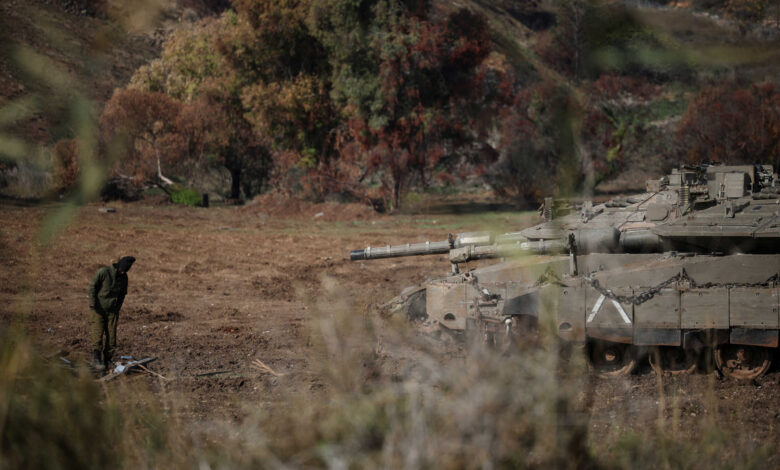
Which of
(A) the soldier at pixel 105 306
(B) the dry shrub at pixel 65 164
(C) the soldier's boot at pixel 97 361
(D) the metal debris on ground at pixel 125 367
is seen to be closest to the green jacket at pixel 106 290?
(A) the soldier at pixel 105 306

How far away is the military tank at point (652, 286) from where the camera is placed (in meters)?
9.24

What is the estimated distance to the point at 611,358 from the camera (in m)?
9.88

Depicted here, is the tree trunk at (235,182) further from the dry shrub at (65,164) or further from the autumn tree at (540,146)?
the dry shrub at (65,164)

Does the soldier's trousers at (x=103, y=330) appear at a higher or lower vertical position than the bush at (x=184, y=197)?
lower

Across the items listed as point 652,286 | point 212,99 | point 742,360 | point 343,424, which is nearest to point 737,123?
point 212,99

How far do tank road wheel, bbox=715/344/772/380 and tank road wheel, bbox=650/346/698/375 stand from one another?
31cm

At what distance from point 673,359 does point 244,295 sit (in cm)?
920

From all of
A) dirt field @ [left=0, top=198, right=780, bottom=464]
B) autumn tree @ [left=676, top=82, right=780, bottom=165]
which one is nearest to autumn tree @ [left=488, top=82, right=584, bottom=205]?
Result: dirt field @ [left=0, top=198, right=780, bottom=464]

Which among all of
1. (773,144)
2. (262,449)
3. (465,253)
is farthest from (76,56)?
(773,144)

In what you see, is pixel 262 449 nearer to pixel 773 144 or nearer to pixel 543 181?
pixel 543 181

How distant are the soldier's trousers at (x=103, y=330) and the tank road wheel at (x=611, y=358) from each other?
6.25 metres

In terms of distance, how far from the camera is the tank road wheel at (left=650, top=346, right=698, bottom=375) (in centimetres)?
971

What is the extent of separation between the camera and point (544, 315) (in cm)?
942

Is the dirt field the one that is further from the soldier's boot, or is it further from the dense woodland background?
the dense woodland background
